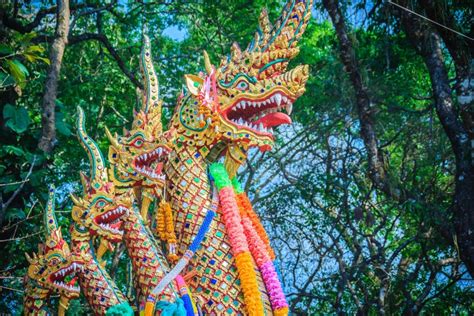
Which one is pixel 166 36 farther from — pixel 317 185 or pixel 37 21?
pixel 317 185

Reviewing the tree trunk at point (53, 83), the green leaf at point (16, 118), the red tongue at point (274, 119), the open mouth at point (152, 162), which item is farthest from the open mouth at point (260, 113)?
the green leaf at point (16, 118)

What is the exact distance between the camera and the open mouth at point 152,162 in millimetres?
5641

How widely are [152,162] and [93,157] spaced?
61 cm

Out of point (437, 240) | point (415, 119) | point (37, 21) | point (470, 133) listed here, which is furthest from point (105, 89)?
point (470, 133)

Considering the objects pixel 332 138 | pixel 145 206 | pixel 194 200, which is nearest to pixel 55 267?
pixel 145 206

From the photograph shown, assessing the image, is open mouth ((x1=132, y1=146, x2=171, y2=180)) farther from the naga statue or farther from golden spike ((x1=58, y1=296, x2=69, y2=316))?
golden spike ((x1=58, y1=296, x2=69, y2=316))

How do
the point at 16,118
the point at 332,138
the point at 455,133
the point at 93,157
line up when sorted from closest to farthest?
the point at 93,157 → the point at 455,133 → the point at 16,118 → the point at 332,138

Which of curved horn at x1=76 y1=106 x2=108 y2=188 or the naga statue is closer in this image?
the naga statue

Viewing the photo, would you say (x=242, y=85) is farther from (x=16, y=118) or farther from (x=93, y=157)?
(x=16, y=118)

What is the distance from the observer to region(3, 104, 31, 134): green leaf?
7.62 m

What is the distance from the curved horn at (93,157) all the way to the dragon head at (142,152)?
0.20m

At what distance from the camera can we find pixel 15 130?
300 inches

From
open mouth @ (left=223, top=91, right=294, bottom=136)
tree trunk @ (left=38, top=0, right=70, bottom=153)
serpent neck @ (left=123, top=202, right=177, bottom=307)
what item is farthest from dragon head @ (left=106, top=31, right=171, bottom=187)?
tree trunk @ (left=38, top=0, right=70, bottom=153)

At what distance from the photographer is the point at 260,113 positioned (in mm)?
5918
